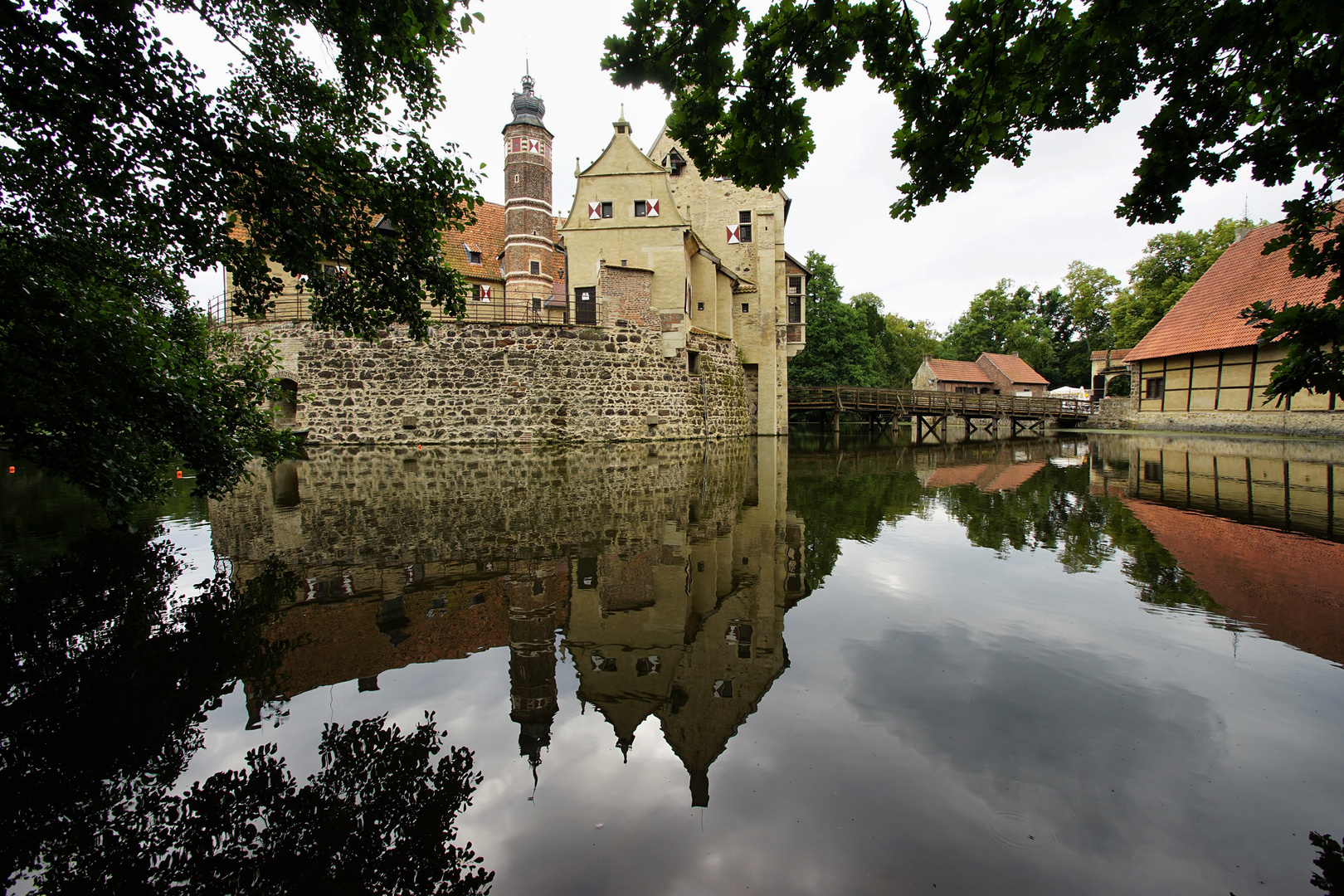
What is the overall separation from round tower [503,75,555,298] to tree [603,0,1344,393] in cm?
2279

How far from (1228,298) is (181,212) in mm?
38719

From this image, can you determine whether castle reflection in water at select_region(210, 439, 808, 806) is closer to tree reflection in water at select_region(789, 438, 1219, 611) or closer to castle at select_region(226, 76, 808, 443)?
tree reflection in water at select_region(789, 438, 1219, 611)

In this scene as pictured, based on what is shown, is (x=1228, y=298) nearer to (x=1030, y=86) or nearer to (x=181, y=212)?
(x=1030, y=86)

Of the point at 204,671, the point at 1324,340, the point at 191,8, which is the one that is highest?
the point at 191,8

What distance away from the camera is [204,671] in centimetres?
338

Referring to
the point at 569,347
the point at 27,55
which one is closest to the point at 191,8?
the point at 27,55

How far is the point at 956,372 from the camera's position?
56.4 m

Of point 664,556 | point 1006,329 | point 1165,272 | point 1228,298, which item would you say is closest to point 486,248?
point 664,556

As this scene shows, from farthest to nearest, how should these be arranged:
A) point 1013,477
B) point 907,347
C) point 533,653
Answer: point 907,347 → point 1013,477 → point 533,653

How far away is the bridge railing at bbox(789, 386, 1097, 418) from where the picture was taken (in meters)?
33.8

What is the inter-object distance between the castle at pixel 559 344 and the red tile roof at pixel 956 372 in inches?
1430

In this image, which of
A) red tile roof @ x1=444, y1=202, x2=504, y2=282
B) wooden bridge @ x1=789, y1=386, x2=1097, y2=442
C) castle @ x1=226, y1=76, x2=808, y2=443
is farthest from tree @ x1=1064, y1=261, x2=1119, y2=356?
red tile roof @ x1=444, y1=202, x2=504, y2=282

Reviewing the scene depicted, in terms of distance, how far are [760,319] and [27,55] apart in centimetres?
2611

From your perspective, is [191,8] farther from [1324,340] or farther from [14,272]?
[1324,340]
